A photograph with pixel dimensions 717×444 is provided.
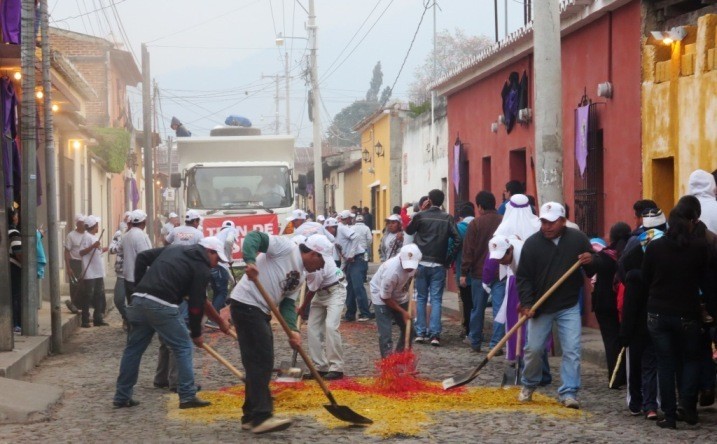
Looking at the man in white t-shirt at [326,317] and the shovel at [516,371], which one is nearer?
the shovel at [516,371]

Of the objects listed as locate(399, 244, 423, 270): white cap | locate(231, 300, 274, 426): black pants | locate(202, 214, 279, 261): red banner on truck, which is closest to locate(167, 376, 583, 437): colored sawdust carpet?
locate(231, 300, 274, 426): black pants

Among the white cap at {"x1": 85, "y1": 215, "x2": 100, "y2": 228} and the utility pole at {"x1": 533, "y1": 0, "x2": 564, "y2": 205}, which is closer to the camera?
the utility pole at {"x1": 533, "y1": 0, "x2": 564, "y2": 205}

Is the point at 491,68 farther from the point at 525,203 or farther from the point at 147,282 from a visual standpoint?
the point at 147,282

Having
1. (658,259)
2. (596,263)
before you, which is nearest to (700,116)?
(596,263)

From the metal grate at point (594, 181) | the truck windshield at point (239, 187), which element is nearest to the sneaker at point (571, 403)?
the metal grate at point (594, 181)

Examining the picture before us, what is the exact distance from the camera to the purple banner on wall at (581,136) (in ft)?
53.1

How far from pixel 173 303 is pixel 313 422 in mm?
1723

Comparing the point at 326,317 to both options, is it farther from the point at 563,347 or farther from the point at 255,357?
the point at 255,357

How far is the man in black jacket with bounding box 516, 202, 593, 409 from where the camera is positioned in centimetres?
979

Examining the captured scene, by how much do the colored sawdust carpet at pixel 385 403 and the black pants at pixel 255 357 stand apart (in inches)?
22.2

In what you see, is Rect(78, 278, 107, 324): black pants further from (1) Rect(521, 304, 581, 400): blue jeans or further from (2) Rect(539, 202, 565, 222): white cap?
(2) Rect(539, 202, 565, 222): white cap

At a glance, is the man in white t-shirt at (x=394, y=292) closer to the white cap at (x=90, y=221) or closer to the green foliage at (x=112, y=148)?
the white cap at (x=90, y=221)

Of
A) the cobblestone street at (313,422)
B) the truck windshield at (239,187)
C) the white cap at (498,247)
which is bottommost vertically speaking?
the cobblestone street at (313,422)

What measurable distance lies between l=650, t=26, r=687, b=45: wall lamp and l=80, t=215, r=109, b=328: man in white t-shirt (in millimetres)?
8635
